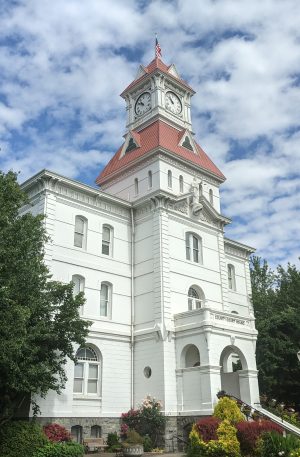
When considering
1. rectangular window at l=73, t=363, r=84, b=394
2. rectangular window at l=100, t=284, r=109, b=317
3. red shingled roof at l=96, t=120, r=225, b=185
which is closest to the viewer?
rectangular window at l=73, t=363, r=84, b=394

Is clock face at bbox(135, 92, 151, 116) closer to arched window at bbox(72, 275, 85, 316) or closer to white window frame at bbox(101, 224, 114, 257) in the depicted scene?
white window frame at bbox(101, 224, 114, 257)

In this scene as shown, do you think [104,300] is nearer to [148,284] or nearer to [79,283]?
[79,283]

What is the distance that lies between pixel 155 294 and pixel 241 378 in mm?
6655

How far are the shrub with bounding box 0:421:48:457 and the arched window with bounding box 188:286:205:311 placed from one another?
42.9ft

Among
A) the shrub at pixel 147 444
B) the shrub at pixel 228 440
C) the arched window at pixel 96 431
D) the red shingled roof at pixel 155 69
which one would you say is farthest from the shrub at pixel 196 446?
the red shingled roof at pixel 155 69

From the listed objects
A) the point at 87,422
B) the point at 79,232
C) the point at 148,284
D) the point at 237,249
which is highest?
the point at 237,249

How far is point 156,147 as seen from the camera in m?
31.6

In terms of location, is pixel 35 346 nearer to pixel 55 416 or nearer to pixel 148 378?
pixel 55 416

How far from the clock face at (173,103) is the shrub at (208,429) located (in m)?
24.0

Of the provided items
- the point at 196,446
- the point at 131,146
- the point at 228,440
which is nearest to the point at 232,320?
the point at 196,446

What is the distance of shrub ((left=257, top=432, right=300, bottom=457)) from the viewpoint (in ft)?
53.4

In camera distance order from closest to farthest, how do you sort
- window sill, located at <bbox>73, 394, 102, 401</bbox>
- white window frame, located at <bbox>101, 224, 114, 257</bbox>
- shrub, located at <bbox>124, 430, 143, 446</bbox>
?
1. shrub, located at <bbox>124, 430, 143, 446</bbox>
2. window sill, located at <bbox>73, 394, 102, 401</bbox>
3. white window frame, located at <bbox>101, 224, 114, 257</bbox>

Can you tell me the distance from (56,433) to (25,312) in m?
7.94

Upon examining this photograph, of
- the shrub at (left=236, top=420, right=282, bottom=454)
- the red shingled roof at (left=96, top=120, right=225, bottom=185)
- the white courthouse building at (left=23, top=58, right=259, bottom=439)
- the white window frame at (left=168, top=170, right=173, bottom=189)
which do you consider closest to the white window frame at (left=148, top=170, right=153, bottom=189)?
the white courthouse building at (left=23, top=58, right=259, bottom=439)
